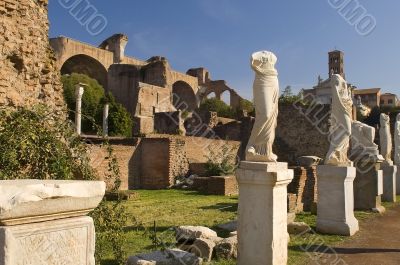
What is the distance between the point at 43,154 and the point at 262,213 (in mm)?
2516

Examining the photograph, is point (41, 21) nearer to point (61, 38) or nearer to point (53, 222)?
point (53, 222)

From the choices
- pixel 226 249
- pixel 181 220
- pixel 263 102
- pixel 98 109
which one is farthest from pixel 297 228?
pixel 98 109

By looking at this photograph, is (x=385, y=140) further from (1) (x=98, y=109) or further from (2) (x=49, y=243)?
(1) (x=98, y=109)

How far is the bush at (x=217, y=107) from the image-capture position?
4621 centimetres

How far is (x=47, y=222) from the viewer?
1.73 metres

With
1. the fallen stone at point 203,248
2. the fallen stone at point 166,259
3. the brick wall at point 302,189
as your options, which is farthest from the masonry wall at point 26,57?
the brick wall at point 302,189

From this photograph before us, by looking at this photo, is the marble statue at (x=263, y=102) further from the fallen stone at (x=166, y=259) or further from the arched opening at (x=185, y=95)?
the arched opening at (x=185, y=95)

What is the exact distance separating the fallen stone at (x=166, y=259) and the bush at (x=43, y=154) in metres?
0.26

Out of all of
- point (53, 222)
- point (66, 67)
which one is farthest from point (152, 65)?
point (53, 222)

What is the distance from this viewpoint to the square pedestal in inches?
61.7

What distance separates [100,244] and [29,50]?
324 cm

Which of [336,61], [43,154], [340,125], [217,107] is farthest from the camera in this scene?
[336,61]

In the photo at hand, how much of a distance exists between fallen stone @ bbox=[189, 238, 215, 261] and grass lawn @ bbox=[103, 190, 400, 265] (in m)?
0.15

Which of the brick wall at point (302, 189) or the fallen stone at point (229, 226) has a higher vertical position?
the brick wall at point (302, 189)
